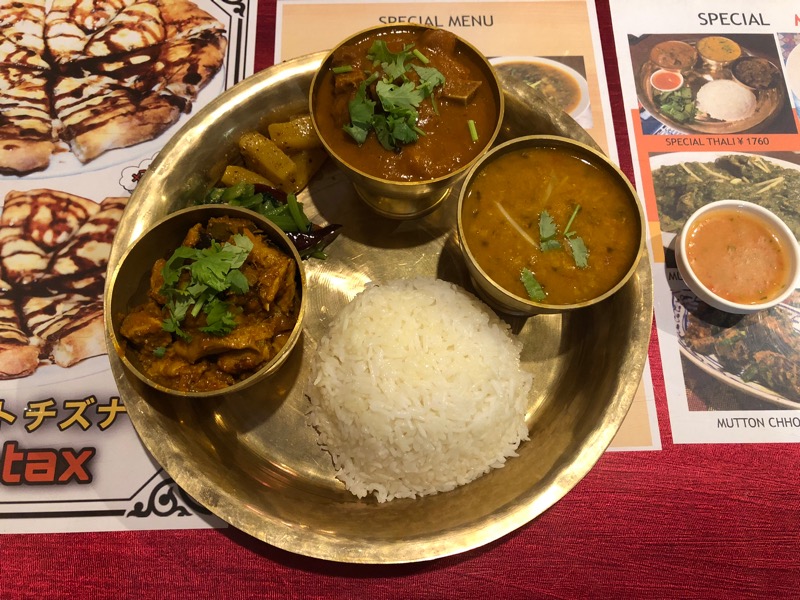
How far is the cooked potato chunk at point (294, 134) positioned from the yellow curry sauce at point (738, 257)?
74.6 inches

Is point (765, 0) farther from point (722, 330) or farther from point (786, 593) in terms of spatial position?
point (786, 593)

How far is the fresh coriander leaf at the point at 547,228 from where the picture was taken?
6.78 ft

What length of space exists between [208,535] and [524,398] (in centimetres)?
150

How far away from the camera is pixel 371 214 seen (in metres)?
2.62

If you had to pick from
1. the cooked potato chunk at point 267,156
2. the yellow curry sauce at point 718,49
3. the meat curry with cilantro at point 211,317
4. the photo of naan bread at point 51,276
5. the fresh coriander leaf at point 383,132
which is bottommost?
the photo of naan bread at point 51,276

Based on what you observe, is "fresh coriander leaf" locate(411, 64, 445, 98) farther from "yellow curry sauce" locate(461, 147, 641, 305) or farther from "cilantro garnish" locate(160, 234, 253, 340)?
"cilantro garnish" locate(160, 234, 253, 340)

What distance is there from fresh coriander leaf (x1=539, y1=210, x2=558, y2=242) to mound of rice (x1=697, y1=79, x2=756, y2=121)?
1.62 meters

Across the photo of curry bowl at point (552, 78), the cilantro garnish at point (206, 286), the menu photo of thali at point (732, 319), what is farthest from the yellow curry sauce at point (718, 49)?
the cilantro garnish at point (206, 286)

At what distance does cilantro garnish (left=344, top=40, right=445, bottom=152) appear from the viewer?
2092 mm

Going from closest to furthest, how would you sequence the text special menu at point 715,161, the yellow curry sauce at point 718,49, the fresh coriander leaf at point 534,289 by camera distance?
the fresh coriander leaf at point 534,289, the text special menu at point 715,161, the yellow curry sauce at point 718,49

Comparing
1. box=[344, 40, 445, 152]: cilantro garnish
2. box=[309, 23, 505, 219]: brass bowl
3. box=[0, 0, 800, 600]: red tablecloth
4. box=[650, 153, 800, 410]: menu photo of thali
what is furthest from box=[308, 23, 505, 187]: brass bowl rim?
box=[0, 0, 800, 600]: red tablecloth

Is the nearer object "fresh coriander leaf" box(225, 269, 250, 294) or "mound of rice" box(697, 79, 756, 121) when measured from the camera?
"fresh coriander leaf" box(225, 269, 250, 294)

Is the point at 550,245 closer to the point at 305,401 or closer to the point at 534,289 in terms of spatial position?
the point at 534,289

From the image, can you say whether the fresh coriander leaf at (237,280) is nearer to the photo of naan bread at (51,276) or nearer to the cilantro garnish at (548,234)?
the photo of naan bread at (51,276)
